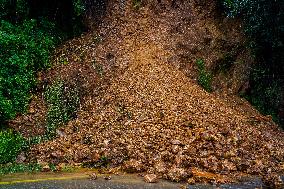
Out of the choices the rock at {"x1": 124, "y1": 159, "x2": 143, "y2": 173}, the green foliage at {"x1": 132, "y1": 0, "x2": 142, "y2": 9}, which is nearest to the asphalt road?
the rock at {"x1": 124, "y1": 159, "x2": 143, "y2": 173}

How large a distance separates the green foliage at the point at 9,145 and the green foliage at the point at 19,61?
0.84 m

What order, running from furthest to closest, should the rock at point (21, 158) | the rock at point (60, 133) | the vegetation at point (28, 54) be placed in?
the vegetation at point (28, 54) → the rock at point (60, 133) → the rock at point (21, 158)

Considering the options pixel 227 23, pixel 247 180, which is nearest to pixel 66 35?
pixel 227 23

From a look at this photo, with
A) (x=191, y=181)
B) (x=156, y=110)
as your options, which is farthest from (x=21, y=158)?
(x=191, y=181)

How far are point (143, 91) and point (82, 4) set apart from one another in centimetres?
410

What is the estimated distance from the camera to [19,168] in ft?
24.5

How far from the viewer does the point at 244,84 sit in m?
12.1

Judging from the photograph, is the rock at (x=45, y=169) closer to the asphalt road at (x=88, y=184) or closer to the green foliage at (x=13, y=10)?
the asphalt road at (x=88, y=184)

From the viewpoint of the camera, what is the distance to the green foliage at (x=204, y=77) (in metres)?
11.3

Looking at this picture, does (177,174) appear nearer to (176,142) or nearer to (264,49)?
(176,142)

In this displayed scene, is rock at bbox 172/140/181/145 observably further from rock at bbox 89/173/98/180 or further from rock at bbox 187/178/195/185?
rock at bbox 89/173/98/180

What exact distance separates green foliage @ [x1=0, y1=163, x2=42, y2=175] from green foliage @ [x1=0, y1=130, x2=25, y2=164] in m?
A: 0.52

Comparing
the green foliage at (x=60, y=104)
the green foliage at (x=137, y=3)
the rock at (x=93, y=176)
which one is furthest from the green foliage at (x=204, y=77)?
the rock at (x=93, y=176)

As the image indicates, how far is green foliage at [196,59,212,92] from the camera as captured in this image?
1130 cm
